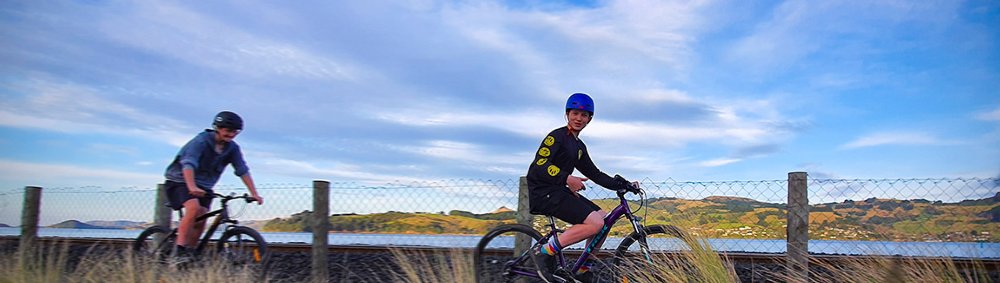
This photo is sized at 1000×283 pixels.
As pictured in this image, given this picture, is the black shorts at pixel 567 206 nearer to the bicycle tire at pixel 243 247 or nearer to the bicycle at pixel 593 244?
the bicycle at pixel 593 244

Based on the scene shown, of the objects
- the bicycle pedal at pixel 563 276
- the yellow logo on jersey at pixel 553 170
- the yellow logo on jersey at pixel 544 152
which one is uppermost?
the yellow logo on jersey at pixel 544 152

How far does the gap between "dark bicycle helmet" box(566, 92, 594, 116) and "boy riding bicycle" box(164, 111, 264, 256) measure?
105 inches

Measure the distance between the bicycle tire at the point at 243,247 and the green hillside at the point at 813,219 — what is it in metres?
1.23

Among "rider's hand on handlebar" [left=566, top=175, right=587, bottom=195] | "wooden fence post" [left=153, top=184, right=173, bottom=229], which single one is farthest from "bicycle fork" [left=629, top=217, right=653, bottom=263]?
"wooden fence post" [left=153, top=184, right=173, bottom=229]

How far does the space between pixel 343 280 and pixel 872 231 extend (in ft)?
14.4

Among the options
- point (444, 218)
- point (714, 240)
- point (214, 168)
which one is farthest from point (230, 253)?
point (714, 240)

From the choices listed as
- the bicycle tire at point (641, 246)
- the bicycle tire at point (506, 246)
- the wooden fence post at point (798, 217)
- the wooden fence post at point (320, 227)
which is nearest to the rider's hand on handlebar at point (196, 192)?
the wooden fence post at point (320, 227)

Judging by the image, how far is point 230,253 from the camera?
20.2 feet

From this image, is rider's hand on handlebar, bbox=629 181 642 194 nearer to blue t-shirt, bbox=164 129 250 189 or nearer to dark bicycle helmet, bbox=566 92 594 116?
dark bicycle helmet, bbox=566 92 594 116

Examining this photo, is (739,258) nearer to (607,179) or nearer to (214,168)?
(607,179)

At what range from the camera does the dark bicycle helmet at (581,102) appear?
16.9 feet

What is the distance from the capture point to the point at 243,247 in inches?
242

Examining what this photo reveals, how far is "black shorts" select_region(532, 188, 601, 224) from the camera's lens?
5141 millimetres

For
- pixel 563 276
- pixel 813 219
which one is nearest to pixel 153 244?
pixel 563 276
